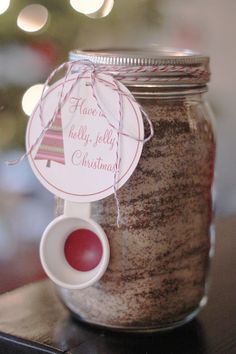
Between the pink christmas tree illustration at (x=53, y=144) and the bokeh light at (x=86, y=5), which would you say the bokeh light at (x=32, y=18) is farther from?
the pink christmas tree illustration at (x=53, y=144)

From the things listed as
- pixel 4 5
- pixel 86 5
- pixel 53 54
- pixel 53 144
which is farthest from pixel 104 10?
pixel 53 144

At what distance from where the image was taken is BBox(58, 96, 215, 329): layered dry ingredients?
20.3 inches

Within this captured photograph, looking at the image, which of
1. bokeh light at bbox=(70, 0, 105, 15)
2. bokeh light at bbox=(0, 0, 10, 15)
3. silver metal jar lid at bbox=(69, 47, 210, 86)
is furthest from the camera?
bokeh light at bbox=(70, 0, 105, 15)

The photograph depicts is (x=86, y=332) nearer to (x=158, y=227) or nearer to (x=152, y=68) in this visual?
(x=158, y=227)

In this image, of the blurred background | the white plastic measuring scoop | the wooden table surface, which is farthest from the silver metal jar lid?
the blurred background

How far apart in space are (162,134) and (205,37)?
1.71 meters

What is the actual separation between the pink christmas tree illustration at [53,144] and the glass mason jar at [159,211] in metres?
0.06

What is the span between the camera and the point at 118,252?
523mm

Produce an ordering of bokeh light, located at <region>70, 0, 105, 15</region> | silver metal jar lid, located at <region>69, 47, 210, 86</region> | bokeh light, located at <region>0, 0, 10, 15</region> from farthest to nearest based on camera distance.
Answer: bokeh light, located at <region>70, 0, 105, 15</region> → bokeh light, located at <region>0, 0, 10, 15</region> → silver metal jar lid, located at <region>69, 47, 210, 86</region>

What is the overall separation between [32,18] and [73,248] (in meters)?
0.97

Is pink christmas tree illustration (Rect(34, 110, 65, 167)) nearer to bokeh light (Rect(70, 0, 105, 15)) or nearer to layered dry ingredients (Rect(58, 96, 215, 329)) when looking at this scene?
layered dry ingredients (Rect(58, 96, 215, 329))

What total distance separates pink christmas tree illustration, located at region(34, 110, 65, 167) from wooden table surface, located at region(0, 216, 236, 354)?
15 cm

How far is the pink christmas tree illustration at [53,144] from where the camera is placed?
0.54m

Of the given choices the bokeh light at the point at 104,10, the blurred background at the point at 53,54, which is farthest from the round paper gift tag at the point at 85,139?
the bokeh light at the point at 104,10
